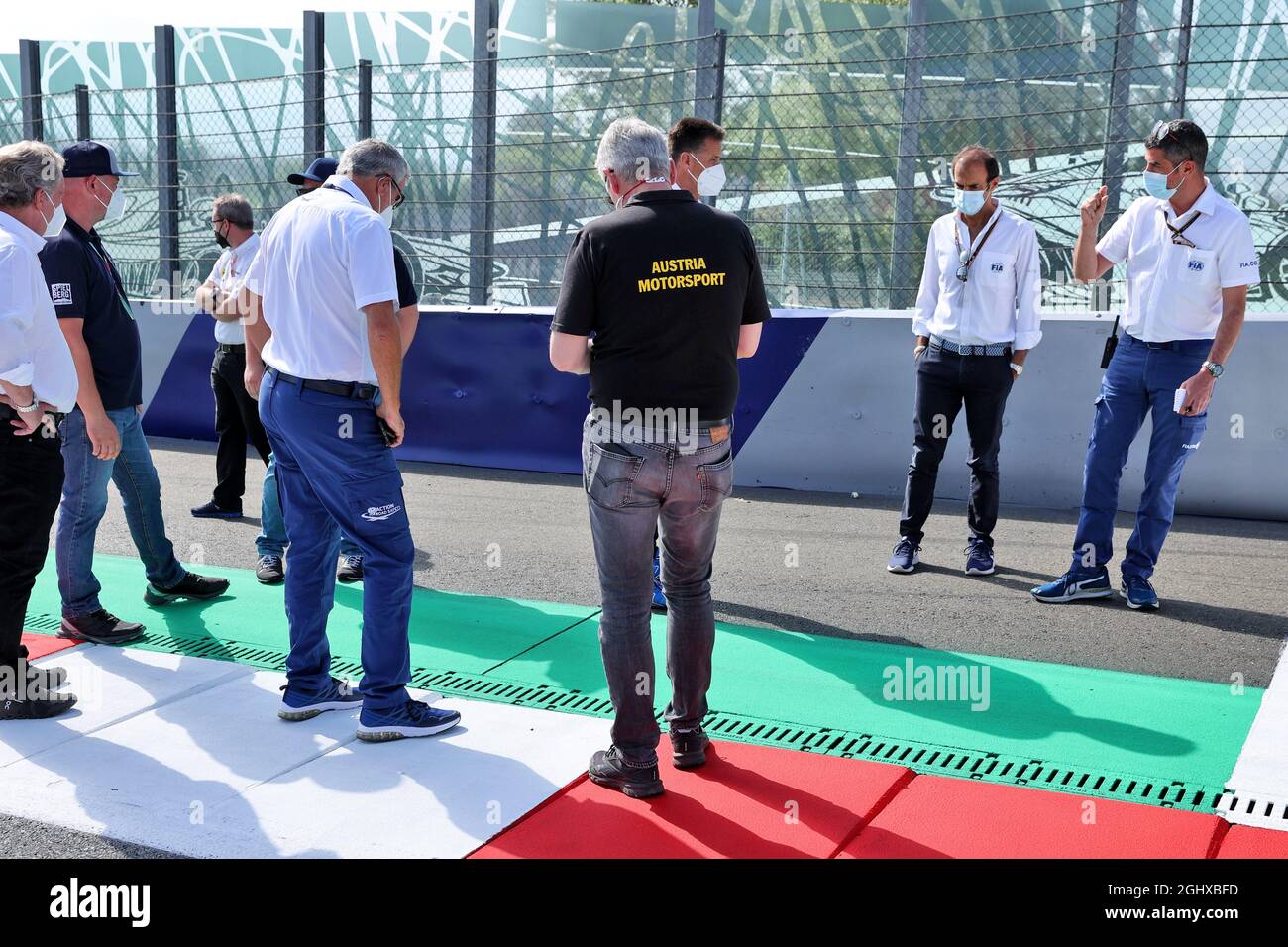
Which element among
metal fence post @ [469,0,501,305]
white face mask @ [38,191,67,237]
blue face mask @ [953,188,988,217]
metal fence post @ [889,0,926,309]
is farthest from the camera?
metal fence post @ [469,0,501,305]

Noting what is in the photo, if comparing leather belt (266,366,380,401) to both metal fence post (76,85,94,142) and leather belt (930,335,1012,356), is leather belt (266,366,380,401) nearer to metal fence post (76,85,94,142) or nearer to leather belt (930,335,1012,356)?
leather belt (930,335,1012,356)

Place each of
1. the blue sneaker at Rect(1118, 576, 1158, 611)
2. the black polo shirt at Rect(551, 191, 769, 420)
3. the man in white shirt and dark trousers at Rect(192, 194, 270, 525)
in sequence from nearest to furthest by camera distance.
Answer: the black polo shirt at Rect(551, 191, 769, 420)
the blue sneaker at Rect(1118, 576, 1158, 611)
the man in white shirt and dark trousers at Rect(192, 194, 270, 525)

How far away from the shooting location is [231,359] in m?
7.64

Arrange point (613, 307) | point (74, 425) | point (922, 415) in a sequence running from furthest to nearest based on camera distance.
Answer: point (922, 415)
point (74, 425)
point (613, 307)

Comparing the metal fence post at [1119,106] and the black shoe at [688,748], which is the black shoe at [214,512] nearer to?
the black shoe at [688,748]

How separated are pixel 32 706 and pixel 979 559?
437 cm

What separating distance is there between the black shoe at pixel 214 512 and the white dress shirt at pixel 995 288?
179 inches

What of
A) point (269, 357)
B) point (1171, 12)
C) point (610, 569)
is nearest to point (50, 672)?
point (269, 357)

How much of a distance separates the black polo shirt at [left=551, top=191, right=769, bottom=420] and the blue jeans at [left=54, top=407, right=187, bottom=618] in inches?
103

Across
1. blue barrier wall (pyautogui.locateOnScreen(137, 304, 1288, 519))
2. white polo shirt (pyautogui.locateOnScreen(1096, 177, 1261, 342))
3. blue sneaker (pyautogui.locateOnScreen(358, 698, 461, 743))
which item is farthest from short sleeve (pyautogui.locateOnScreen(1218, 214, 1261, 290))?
blue sneaker (pyautogui.locateOnScreen(358, 698, 461, 743))

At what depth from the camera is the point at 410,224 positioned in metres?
9.98

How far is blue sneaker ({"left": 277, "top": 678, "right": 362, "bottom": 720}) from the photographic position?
4.41m

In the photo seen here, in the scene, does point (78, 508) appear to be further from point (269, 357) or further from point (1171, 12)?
point (1171, 12)

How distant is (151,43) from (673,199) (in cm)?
931
